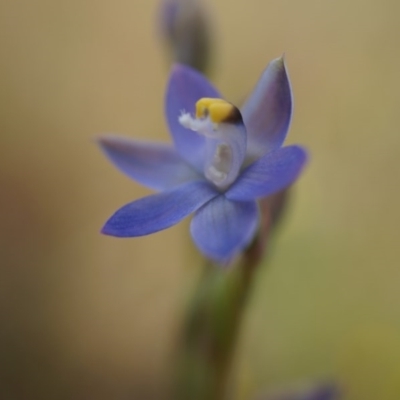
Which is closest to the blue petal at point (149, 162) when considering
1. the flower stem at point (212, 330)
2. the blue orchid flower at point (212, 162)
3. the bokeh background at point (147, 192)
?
the blue orchid flower at point (212, 162)

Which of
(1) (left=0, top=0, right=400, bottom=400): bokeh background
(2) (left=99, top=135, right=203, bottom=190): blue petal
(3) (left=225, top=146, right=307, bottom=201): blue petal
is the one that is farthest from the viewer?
(1) (left=0, top=0, right=400, bottom=400): bokeh background

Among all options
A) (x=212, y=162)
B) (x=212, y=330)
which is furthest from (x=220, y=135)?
(x=212, y=330)

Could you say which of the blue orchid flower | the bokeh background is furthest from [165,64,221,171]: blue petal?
the bokeh background

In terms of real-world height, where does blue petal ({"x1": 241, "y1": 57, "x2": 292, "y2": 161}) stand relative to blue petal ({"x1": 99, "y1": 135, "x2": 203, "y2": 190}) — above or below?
above

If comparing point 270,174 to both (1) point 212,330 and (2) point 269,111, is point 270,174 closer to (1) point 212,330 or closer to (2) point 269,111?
(2) point 269,111

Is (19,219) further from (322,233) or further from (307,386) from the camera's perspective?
(307,386)

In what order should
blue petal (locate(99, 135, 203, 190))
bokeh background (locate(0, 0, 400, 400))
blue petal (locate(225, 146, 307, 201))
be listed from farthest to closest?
bokeh background (locate(0, 0, 400, 400)), blue petal (locate(99, 135, 203, 190)), blue petal (locate(225, 146, 307, 201))

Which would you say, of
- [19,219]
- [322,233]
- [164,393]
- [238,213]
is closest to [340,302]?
[322,233]

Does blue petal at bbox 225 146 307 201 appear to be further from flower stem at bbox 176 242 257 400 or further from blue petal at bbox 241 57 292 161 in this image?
flower stem at bbox 176 242 257 400
